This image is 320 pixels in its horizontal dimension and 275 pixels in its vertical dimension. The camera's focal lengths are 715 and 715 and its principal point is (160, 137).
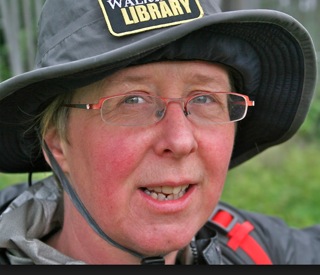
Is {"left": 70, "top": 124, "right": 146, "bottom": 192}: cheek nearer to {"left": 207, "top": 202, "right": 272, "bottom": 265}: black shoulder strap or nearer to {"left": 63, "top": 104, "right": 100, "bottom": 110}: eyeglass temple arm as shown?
{"left": 63, "top": 104, "right": 100, "bottom": 110}: eyeglass temple arm

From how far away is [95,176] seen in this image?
2.12 m

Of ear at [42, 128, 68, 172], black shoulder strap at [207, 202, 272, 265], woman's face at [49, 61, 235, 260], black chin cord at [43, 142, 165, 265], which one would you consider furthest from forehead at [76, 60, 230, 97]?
black shoulder strap at [207, 202, 272, 265]

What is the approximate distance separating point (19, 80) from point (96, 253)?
66cm

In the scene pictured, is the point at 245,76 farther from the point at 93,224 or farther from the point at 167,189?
the point at 93,224

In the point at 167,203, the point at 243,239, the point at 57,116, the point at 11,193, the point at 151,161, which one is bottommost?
the point at 243,239

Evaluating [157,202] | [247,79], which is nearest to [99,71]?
[157,202]

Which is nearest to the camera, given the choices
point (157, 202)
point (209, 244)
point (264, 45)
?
point (157, 202)

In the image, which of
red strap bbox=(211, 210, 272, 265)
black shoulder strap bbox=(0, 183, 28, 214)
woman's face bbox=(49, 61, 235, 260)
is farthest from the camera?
black shoulder strap bbox=(0, 183, 28, 214)

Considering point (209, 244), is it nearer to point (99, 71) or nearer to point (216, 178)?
point (216, 178)

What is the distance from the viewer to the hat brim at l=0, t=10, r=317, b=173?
6.36 feet

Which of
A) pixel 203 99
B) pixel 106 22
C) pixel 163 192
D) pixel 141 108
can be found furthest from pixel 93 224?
pixel 106 22

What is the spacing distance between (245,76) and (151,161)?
0.50 meters

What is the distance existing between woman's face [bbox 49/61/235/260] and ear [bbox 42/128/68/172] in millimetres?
85

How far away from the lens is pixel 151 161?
6.72 feet
